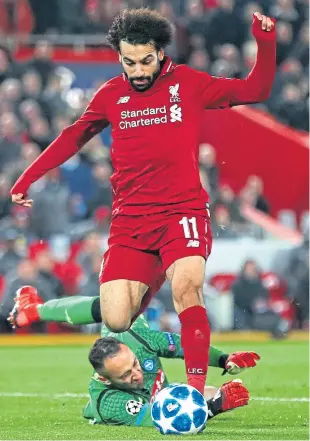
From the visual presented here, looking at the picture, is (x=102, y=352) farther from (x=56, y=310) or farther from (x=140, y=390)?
(x=56, y=310)

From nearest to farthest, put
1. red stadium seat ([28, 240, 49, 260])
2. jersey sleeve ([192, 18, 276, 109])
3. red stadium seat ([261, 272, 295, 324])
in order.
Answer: jersey sleeve ([192, 18, 276, 109]) → red stadium seat ([28, 240, 49, 260]) → red stadium seat ([261, 272, 295, 324])

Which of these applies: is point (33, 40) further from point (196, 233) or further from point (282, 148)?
point (196, 233)

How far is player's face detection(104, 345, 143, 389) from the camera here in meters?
8.46

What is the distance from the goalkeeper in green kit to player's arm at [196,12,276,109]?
64.1 inches

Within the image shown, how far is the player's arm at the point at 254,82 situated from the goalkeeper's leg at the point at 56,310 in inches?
69.1

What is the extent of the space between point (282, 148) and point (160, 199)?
1357 centimetres

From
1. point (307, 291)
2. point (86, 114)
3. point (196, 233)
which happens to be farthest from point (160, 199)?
point (307, 291)

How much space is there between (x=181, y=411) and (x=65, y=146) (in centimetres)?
209

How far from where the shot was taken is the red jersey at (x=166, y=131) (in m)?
8.48

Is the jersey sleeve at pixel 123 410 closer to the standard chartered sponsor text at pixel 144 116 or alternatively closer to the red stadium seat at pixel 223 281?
the standard chartered sponsor text at pixel 144 116

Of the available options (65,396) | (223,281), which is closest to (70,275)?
(223,281)

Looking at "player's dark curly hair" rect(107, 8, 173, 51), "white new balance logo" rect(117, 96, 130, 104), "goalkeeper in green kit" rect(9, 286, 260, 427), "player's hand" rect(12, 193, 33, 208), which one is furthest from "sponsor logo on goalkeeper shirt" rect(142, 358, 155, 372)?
"player's dark curly hair" rect(107, 8, 173, 51)

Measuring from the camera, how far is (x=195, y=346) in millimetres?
8172

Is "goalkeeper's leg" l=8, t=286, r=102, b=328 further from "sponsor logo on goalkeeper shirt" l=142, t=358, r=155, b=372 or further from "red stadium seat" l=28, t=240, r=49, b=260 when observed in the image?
"red stadium seat" l=28, t=240, r=49, b=260
